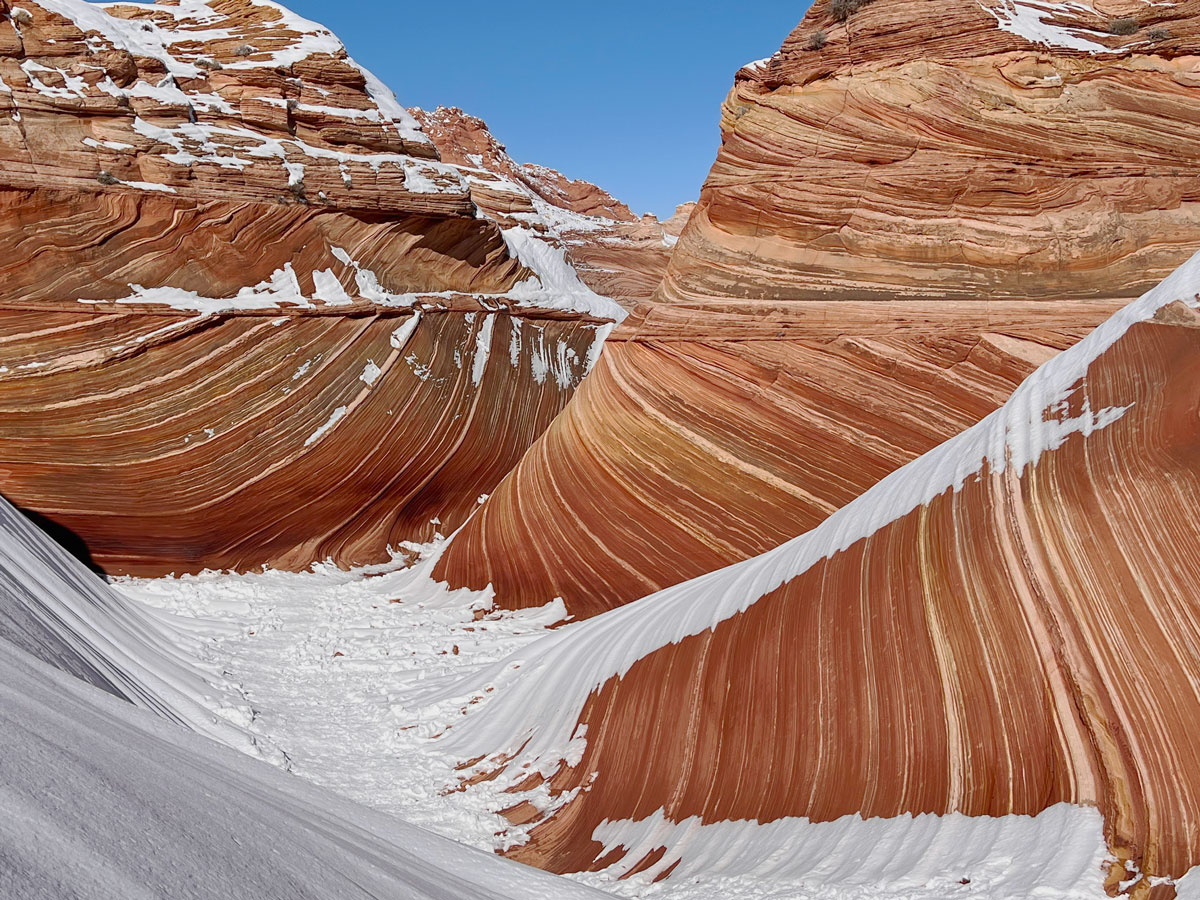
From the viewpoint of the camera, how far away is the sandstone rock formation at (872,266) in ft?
20.5

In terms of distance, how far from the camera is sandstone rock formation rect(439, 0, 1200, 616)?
6.24m

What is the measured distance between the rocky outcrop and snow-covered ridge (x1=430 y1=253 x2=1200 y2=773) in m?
7.87

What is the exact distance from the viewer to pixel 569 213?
86.2 feet

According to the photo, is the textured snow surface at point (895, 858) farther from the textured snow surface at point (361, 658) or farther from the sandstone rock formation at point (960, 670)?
the textured snow surface at point (361, 658)

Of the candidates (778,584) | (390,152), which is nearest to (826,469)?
(778,584)

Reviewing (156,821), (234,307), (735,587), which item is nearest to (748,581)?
→ (735,587)

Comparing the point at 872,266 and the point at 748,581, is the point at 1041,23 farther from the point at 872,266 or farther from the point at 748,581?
the point at 748,581

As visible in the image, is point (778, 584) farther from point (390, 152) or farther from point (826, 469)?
point (390, 152)

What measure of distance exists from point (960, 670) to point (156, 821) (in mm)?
2705

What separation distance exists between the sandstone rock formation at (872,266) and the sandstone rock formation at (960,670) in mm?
1648

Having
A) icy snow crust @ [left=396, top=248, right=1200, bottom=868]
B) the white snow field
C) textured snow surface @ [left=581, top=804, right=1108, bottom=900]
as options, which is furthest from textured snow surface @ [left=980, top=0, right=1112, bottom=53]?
the white snow field

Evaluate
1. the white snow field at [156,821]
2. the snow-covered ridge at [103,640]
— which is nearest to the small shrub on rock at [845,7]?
the snow-covered ridge at [103,640]

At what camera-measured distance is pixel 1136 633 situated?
9.39ft

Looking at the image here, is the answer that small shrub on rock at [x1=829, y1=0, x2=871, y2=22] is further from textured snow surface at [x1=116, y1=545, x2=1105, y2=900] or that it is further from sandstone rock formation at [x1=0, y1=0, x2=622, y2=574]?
textured snow surface at [x1=116, y1=545, x2=1105, y2=900]
